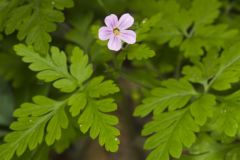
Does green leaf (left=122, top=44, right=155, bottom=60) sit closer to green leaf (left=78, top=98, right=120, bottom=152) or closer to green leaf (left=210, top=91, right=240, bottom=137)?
green leaf (left=78, top=98, right=120, bottom=152)

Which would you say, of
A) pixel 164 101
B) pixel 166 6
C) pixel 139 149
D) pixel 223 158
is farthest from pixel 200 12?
pixel 139 149

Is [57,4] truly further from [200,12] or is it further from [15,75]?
[200,12]

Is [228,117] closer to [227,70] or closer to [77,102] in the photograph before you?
[227,70]

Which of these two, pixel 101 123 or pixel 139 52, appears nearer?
pixel 101 123

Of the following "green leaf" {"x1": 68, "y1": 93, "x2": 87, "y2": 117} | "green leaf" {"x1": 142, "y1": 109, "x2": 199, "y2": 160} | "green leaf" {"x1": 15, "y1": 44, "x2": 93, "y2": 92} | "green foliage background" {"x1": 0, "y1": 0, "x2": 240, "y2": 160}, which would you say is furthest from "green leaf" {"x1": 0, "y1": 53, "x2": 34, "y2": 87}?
"green leaf" {"x1": 142, "y1": 109, "x2": 199, "y2": 160}

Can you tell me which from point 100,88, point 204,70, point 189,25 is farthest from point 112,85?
point 189,25

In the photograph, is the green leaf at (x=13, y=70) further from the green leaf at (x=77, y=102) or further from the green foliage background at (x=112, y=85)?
the green leaf at (x=77, y=102)

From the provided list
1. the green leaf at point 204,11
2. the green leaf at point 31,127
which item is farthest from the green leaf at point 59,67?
the green leaf at point 204,11

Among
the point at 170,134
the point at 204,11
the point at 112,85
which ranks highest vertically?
the point at 112,85
